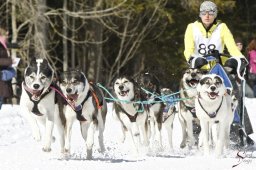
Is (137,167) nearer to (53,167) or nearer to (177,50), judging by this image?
(53,167)

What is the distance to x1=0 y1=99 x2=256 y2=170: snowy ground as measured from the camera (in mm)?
6953

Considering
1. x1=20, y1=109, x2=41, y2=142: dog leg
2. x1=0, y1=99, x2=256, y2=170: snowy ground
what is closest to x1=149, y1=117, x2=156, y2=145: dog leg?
x1=0, y1=99, x2=256, y2=170: snowy ground

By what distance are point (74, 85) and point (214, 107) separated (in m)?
1.46

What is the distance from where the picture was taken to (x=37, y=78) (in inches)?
299

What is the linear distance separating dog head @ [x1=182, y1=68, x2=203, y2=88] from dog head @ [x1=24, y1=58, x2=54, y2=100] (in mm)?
1780

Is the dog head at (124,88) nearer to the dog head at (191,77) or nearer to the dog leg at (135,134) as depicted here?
the dog leg at (135,134)

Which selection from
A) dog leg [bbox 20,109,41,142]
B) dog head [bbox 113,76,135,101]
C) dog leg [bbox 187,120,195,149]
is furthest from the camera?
A: dog leg [bbox 187,120,195,149]

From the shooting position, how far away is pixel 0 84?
39.1ft

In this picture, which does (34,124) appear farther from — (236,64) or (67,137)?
(236,64)

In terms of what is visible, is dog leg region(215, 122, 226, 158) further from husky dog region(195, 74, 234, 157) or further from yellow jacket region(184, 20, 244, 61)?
yellow jacket region(184, 20, 244, 61)

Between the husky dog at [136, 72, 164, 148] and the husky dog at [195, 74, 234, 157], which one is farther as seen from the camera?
the husky dog at [136, 72, 164, 148]

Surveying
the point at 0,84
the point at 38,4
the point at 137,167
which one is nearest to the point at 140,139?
the point at 137,167

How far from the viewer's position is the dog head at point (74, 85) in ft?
25.0

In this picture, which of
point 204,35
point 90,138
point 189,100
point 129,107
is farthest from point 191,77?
point 90,138
